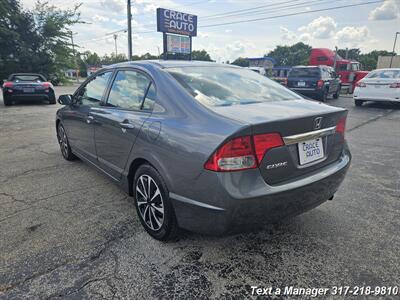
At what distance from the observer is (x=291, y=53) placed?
83375 mm

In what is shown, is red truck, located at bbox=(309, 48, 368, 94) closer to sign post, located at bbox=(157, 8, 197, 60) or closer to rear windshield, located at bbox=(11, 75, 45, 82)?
sign post, located at bbox=(157, 8, 197, 60)

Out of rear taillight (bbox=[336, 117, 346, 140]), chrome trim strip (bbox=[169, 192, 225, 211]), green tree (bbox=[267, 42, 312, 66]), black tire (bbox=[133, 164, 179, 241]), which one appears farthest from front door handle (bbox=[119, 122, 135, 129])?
green tree (bbox=[267, 42, 312, 66])

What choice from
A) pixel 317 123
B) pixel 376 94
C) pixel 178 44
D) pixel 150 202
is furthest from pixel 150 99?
pixel 178 44

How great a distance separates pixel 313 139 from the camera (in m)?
2.24

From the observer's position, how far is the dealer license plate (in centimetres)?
216

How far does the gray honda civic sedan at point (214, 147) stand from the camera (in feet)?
6.34

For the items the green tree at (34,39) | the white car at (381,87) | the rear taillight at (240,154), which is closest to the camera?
the rear taillight at (240,154)

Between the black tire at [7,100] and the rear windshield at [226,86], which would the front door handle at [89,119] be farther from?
the black tire at [7,100]

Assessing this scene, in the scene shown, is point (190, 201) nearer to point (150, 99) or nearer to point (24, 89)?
point (150, 99)

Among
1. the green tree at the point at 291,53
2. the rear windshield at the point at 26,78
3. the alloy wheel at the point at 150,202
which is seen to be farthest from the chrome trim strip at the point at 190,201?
the green tree at the point at 291,53

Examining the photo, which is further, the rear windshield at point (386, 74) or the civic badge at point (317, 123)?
the rear windshield at point (386, 74)

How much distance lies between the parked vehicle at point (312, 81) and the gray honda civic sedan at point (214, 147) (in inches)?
441

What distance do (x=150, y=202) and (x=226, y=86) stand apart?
1253 mm

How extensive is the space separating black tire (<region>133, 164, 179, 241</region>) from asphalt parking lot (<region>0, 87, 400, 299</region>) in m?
0.13
